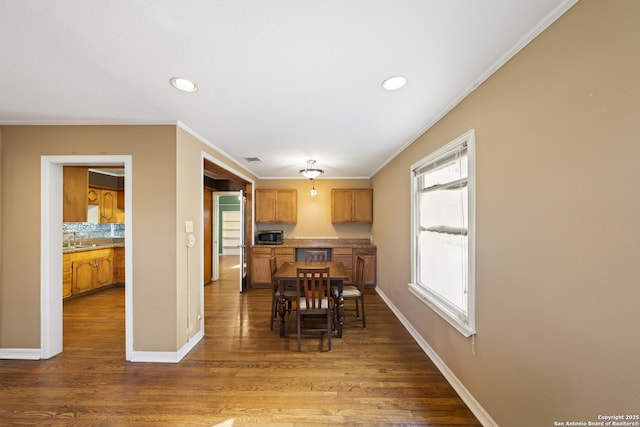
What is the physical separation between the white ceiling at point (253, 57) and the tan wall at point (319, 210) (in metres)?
3.10

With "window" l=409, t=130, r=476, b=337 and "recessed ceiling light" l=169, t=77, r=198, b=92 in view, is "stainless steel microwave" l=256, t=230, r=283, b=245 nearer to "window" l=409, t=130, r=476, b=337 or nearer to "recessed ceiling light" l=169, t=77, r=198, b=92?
"window" l=409, t=130, r=476, b=337

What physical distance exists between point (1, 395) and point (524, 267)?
3.93 metres

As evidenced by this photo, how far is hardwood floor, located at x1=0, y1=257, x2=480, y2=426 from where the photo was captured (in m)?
1.71

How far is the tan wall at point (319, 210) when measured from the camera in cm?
551

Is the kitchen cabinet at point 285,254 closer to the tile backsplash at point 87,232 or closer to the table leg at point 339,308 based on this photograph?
the table leg at point 339,308

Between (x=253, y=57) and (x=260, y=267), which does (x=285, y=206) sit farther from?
Answer: (x=253, y=57)

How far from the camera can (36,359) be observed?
237 centimetres

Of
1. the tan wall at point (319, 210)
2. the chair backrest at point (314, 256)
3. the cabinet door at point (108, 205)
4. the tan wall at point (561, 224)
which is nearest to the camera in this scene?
the tan wall at point (561, 224)

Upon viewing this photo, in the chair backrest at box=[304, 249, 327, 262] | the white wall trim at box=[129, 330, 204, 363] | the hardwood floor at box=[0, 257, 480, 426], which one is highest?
the chair backrest at box=[304, 249, 327, 262]

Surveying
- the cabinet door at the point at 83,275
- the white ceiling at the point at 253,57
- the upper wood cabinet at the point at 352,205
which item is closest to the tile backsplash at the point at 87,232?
the cabinet door at the point at 83,275

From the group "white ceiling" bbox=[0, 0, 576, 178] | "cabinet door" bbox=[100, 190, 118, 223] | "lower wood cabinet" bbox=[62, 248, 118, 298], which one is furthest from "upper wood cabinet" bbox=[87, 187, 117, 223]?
"white ceiling" bbox=[0, 0, 576, 178]

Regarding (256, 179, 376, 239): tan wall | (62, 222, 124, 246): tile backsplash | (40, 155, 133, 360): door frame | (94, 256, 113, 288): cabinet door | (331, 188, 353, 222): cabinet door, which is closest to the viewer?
(40, 155, 133, 360): door frame

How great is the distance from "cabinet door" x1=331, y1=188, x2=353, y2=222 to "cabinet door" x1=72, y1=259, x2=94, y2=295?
477cm

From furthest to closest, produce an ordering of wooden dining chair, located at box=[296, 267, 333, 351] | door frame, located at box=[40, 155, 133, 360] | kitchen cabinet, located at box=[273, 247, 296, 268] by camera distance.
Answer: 1. kitchen cabinet, located at box=[273, 247, 296, 268]
2. wooden dining chair, located at box=[296, 267, 333, 351]
3. door frame, located at box=[40, 155, 133, 360]
